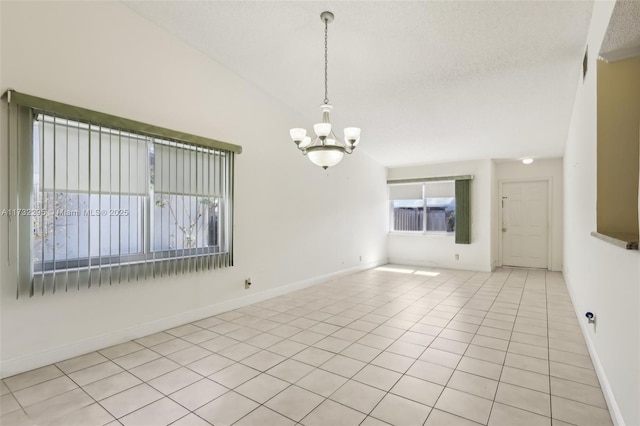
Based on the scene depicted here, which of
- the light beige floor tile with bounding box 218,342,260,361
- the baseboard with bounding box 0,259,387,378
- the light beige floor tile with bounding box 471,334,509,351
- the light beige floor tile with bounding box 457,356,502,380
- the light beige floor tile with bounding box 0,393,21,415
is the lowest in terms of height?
the light beige floor tile with bounding box 471,334,509,351

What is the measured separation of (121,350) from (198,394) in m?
1.16

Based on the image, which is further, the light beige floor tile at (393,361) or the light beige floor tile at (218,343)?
the light beige floor tile at (218,343)

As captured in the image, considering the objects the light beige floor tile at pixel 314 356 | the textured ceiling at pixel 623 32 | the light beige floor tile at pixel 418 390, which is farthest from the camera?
the light beige floor tile at pixel 314 356

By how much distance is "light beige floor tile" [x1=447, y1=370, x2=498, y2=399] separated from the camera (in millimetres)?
2135

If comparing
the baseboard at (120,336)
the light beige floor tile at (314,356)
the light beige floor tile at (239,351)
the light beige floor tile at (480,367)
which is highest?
the baseboard at (120,336)

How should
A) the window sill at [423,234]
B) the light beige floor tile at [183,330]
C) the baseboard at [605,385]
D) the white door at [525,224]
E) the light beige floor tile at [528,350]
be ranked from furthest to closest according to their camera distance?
the window sill at [423,234] < the white door at [525,224] < the light beige floor tile at [183,330] < the light beige floor tile at [528,350] < the baseboard at [605,385]

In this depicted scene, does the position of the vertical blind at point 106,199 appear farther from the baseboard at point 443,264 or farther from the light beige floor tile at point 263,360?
the baseboard at point 443,264

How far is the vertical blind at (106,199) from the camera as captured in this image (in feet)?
8.01

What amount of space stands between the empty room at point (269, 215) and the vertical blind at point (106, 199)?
17 millimetres

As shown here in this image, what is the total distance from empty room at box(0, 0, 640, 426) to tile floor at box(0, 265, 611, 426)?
0.06ft

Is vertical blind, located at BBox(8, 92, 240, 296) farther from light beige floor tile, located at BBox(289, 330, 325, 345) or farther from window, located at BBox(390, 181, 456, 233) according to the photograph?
window, located at BBox(390, 181, 456, 233)

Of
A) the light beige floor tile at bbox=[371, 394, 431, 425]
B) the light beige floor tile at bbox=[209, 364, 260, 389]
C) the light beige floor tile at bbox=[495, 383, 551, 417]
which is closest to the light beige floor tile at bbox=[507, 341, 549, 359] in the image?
→ the light beige floor tile at bbox=[495, 383, 551, 417]

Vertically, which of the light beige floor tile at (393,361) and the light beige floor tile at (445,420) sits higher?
the light beige floor tile at (445,420)

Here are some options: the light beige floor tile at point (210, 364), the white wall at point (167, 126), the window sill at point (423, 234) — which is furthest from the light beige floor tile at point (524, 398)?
the window sill at point (423, 234)
